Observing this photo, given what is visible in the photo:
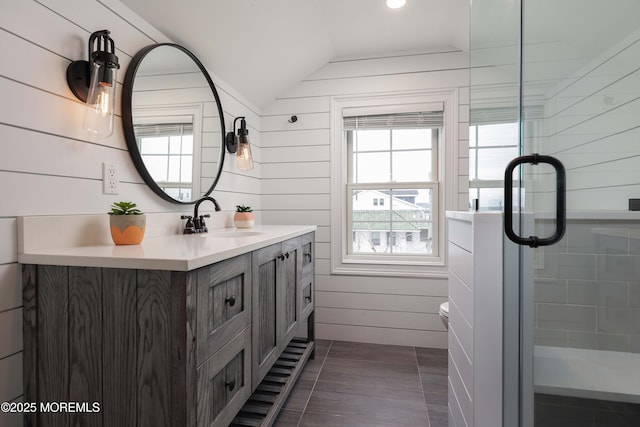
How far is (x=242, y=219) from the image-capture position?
2121mm

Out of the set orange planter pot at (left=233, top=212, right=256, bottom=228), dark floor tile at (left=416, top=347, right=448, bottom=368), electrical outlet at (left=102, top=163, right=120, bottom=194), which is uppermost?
electrical outlet at (left=102, top=163, right=120, bottom=194)

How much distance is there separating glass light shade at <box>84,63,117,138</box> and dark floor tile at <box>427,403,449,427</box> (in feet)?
6.86

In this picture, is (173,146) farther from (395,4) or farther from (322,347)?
(322,347)

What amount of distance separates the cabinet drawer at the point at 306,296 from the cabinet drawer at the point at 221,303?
2.58 ft

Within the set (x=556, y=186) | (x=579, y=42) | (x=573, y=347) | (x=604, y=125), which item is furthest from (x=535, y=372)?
(x=579, y=42)

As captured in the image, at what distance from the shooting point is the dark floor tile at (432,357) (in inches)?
90.0

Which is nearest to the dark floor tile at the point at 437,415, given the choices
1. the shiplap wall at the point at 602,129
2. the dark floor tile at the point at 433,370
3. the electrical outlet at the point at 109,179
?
the dark floor tile at the point at 433,370

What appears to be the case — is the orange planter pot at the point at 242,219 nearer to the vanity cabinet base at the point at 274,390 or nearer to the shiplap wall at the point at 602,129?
the vanity cabinet base at the point at 274,390

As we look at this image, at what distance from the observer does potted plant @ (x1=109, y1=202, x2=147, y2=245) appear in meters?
1.19

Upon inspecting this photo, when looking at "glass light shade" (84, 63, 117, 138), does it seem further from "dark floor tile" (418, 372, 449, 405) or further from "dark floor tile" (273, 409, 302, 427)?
"dark floor tile" (418, 372, 449, 405)

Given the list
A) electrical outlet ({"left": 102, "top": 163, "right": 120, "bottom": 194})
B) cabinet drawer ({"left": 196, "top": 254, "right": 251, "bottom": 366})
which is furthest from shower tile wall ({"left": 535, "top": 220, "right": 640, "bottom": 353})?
electrical outlet ({"left": 102, "top": 163, "right": 120, "bottom": 194})

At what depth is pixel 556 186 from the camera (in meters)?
0.82

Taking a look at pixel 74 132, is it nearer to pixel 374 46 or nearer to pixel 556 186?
pixel 556 186

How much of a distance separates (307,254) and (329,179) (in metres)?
0.79
